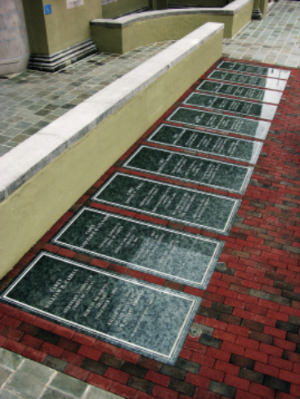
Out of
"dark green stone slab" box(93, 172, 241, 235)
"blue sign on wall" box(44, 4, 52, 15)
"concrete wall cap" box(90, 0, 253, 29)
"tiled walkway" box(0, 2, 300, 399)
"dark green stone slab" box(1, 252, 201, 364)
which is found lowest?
"tiled walkway" box(0, 2, 300, 399)

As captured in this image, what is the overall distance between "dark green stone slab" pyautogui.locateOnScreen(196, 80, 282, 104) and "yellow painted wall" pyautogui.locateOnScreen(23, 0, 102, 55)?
4.30 metres

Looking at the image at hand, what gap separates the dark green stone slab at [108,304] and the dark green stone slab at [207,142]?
10.3ft

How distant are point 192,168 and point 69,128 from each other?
2.03 meters

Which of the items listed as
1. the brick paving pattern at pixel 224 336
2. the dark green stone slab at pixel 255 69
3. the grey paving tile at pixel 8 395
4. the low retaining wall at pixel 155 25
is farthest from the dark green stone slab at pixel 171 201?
the low retaining wall at pixel 155 25

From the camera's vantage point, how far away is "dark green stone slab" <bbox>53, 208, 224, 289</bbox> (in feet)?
14.5

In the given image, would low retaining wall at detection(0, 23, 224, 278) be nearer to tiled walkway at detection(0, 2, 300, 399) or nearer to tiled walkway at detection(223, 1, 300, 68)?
tiled walkway at detection(0, 2, 300, 399)

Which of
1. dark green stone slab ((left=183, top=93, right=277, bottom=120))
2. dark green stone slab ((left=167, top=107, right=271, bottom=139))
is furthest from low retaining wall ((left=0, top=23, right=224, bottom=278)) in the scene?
dark green stone slab ((left=183, top=93, right=277, bottom=120))

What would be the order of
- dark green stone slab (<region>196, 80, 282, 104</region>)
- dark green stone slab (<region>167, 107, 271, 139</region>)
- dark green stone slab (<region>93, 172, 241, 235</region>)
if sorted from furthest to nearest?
1. dark green stone slab (<region>196, 80, 282, 104</region>)
2. dark green stone slab (<region>167, 107, 271, 139</region>)
3. dark green stone slab (<region>93, 172, 241, 235</region>)

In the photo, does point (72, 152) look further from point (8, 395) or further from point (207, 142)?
point (8, 395)

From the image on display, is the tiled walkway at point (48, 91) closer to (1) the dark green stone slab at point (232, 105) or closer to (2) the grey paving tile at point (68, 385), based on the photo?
(1) the dark green stone slab at point (232, 105)

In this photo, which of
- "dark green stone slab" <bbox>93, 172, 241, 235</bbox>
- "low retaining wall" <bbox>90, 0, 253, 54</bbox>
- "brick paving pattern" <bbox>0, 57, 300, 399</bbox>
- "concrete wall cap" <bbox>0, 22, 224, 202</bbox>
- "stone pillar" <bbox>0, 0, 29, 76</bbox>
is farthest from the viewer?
"low retaining wall" <bbox>90, 0, 253, 54</bbox>

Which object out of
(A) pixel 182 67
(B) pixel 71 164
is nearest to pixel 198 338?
(B) pixel 71 164

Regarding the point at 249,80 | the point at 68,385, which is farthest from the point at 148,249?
the point at 249,80

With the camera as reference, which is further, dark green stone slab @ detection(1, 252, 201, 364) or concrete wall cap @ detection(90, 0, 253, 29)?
concrete wall cap @ detection(90, 0, 253, 29)
